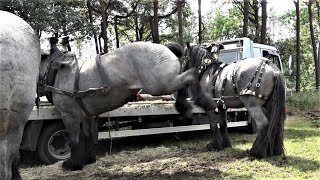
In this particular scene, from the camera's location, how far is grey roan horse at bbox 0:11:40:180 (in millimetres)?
2393

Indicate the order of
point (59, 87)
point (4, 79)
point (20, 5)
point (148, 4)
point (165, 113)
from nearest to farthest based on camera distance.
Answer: point (4, 79) < point (59, 87) < point (165, 113) < point (20, 5) < point (148, 4)

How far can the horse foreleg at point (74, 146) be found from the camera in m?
5.08

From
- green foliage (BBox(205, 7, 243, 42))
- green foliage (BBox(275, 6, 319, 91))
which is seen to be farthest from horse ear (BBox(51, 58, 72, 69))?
green foliage (BBox(275, 6, 319, 91))

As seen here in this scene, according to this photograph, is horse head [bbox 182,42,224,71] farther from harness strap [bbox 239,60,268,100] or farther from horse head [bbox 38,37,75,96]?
horse head [bbox 38,37,75,96]

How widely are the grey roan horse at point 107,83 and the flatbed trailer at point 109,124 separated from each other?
63 centimetres

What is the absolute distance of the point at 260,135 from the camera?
18.4 ft

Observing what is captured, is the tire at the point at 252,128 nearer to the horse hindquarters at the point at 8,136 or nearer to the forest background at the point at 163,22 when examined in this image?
the forest background at the point at 163,22

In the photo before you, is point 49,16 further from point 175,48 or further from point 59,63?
point 175,48

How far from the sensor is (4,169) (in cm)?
247

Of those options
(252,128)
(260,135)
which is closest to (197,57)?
(260,135)

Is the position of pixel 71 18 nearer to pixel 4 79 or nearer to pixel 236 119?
pixel 236 119

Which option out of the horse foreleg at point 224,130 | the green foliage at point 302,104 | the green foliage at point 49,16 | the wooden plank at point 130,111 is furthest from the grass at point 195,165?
the green foliage at point 302,104

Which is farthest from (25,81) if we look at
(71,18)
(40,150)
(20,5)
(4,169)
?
(71,18)

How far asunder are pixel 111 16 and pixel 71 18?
7550 mm
